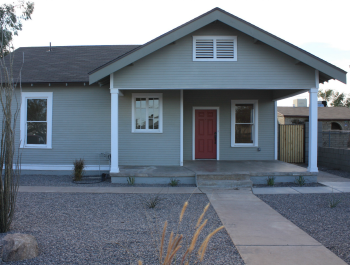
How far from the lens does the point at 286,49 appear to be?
865 cm

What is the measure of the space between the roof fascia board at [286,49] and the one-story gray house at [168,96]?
0.03m

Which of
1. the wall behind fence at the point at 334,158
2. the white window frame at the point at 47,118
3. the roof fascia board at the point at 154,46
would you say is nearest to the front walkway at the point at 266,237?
the roof fascia board at the point at 154,46

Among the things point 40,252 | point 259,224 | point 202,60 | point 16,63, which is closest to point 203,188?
point 259,224

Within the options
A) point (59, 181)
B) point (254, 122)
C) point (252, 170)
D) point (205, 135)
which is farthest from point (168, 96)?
point (59, 181)

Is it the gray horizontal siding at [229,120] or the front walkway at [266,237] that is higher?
the gray horizontal siding at [229,120]

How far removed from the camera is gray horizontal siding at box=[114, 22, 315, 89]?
9.06 metres

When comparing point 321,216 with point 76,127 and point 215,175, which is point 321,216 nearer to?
point 215,175

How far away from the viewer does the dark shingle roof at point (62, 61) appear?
10898 mm

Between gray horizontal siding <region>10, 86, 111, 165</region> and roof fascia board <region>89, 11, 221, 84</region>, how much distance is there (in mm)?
2118

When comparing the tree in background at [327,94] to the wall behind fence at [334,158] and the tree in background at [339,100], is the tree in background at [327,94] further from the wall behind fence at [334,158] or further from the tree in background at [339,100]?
the wall behind fence at [334,158]

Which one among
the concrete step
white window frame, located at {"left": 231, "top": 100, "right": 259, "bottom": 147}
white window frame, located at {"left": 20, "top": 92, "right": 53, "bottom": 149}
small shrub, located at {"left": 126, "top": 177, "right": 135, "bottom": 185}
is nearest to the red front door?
white window frame, located at {"left": 231, "top": 100, "right": 259, "bottom": 147}

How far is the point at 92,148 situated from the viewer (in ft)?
35.4

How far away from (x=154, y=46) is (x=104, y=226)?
5638 mm

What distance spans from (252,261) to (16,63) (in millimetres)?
12375
